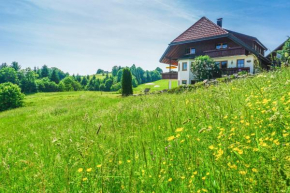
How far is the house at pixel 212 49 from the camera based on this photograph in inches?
992

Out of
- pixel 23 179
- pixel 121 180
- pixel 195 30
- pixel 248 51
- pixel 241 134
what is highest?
pixel 195 30

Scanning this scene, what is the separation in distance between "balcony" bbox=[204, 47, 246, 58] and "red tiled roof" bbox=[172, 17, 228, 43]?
2.19 m

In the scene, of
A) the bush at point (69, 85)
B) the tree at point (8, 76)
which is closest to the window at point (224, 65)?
the bush at point (69, 85)

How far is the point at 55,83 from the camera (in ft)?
323

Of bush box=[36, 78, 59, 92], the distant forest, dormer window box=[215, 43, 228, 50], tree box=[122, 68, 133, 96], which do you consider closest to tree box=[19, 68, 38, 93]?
the distant forest

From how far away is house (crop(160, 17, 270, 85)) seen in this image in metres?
25.2

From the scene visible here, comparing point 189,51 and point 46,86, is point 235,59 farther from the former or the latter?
point 46,86

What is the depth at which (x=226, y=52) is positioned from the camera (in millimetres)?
26422

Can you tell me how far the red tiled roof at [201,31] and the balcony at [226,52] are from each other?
219 centimetres

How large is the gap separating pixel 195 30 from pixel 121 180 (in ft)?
99.7

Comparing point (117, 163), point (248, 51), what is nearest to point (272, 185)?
point (117, 163)

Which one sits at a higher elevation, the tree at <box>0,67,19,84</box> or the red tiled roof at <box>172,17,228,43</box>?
the red tiled roof at <box>172,17,228,43</box>

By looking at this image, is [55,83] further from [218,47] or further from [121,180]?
[121,180]

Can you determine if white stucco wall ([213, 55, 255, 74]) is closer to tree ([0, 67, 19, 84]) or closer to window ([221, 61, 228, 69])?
window ([221, 61, 228, 69])
